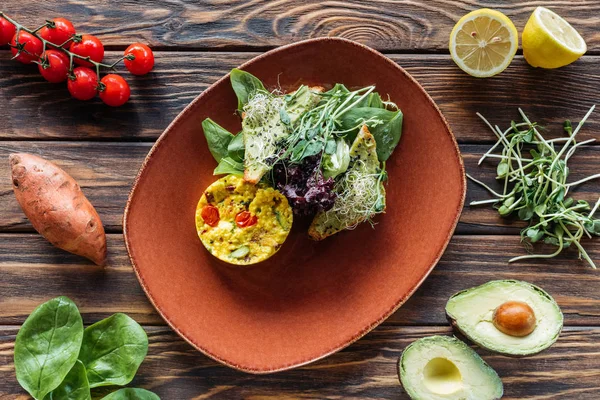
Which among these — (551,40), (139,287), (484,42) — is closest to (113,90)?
(139,287)

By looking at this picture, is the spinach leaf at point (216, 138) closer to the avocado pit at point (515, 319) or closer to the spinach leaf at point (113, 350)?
the spinach leaf at point (113, 350)

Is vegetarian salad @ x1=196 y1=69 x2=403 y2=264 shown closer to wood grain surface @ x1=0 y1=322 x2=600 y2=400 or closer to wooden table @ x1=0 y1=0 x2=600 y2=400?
wooden table @ x1=0 y1=0 x2=600 y2=400

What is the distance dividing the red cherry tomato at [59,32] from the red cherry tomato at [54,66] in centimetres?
4

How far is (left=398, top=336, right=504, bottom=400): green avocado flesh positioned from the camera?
6.92 feet

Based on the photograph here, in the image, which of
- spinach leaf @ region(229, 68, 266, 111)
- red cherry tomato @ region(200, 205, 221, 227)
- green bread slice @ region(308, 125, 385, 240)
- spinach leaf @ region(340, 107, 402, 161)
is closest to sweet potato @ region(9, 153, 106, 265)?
red cherry tomato @ region(200, 205, 221, 227)

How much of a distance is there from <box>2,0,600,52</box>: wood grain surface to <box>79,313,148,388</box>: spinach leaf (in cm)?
103

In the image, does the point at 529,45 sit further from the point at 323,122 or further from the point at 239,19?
the point at 239,19

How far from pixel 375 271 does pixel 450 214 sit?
1.12 feet

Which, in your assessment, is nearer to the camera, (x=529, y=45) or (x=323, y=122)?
(x=323, y=122)

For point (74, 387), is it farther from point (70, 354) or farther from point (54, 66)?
point (54, 66)

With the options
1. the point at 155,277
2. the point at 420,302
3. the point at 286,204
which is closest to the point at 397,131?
the point at 286,204

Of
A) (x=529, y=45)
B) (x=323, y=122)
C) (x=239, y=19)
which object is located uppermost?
(x=529, y=45)

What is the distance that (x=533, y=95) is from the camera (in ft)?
7.68

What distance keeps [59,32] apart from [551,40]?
1730 millimetres
